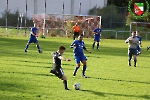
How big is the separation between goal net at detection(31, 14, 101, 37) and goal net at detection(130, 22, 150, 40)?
21.4 ft

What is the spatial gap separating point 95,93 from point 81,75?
4090 millimetres

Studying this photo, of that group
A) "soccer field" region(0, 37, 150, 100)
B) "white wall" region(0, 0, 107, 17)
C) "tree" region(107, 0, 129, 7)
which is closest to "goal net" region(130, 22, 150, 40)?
"white wall" region(0, 0, 107, 17)

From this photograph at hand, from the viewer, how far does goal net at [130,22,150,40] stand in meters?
52.2

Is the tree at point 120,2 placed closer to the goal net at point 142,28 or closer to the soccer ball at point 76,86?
the goal net at point 142,28

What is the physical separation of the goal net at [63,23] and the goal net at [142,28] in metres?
6.53

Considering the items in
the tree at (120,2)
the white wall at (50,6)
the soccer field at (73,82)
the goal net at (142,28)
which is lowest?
the soccer field at (73,82)

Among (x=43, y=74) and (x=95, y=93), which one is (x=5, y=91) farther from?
(x=43, y=74)

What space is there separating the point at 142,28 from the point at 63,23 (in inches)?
527

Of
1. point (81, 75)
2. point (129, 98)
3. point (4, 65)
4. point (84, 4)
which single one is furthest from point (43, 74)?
point (84, 4)

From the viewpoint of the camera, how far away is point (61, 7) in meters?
63.4

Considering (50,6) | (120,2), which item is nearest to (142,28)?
(50,6)

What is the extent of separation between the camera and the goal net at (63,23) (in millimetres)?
48031

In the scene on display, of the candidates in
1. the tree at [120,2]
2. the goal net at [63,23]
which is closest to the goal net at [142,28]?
the goal net at [63,23]

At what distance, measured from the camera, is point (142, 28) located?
56.4m
